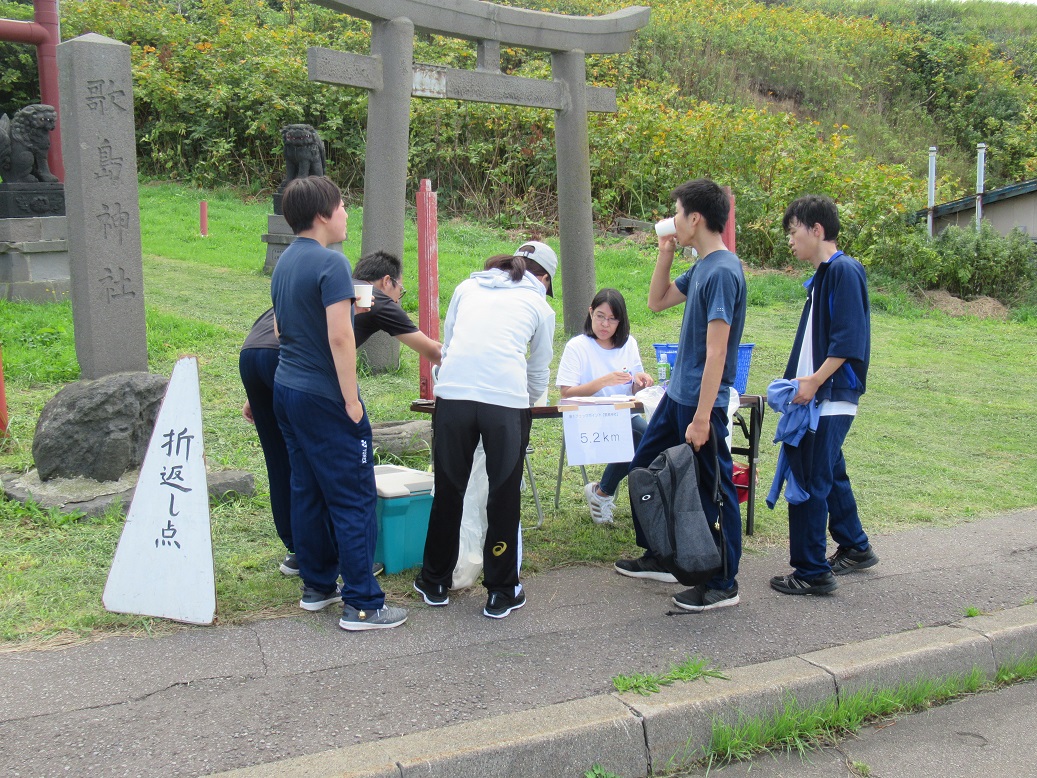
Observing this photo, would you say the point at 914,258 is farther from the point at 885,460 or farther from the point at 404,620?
the point at 404,620

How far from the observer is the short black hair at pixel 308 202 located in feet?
12.1

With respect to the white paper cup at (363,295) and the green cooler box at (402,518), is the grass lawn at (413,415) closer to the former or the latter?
the green cooler box at (402,518)

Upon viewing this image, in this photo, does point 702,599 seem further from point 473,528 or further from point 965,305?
point 965,305

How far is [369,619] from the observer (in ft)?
12.7

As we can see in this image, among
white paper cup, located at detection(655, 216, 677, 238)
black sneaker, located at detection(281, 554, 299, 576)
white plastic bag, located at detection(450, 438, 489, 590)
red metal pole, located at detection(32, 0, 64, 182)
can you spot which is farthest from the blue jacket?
red metal pole, located at detection(32, 0, 64, 182)

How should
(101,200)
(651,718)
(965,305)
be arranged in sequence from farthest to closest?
(965,305)
(101,200)
(651,718)

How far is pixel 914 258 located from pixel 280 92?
13265mm

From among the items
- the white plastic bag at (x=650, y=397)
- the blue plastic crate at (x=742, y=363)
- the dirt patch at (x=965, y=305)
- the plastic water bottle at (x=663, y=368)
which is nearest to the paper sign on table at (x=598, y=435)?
the white plastic bag at (x=650, y=397)

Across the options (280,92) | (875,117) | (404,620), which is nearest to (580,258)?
(404,620)

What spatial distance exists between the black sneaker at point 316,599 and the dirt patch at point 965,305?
12874 mm

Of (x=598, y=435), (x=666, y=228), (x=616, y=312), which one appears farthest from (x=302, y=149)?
(x=666, y=228)

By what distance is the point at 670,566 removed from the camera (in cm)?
411

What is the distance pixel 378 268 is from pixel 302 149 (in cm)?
953

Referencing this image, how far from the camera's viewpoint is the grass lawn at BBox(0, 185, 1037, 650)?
4.28 m
